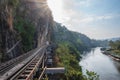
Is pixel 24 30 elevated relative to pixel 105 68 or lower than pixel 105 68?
elevated

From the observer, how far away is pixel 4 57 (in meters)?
37.8

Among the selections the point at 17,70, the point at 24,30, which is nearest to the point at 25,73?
the point at 17,70

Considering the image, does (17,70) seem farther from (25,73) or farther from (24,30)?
(24,30)

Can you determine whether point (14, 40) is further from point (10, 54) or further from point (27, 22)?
point (27, 22)

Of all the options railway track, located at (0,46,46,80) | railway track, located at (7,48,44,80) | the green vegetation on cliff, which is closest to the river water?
the green vegetation on cliff

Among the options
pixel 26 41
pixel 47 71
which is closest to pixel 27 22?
pixel 26 41

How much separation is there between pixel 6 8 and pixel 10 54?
10555mm

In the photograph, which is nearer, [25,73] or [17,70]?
[25,73]

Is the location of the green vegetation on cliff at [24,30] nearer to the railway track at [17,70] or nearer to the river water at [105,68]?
the railway track at [17,70]

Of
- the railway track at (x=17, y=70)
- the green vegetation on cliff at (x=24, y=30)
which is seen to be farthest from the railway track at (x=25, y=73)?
the green vegetation on cliff at (x=24, y=30)

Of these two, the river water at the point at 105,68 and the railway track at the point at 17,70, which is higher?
the railway track at the point at 17,70

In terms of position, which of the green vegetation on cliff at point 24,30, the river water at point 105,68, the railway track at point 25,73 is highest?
the green vegetation on cliff at point 24,30

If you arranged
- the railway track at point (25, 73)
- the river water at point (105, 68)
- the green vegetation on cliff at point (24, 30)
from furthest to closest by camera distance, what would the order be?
the river water at point (105, 68), the green vegetation on cliff at point (24, 30), the railway track at point (25, 73)

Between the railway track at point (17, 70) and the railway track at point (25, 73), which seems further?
the railway track at point (17, 70)
